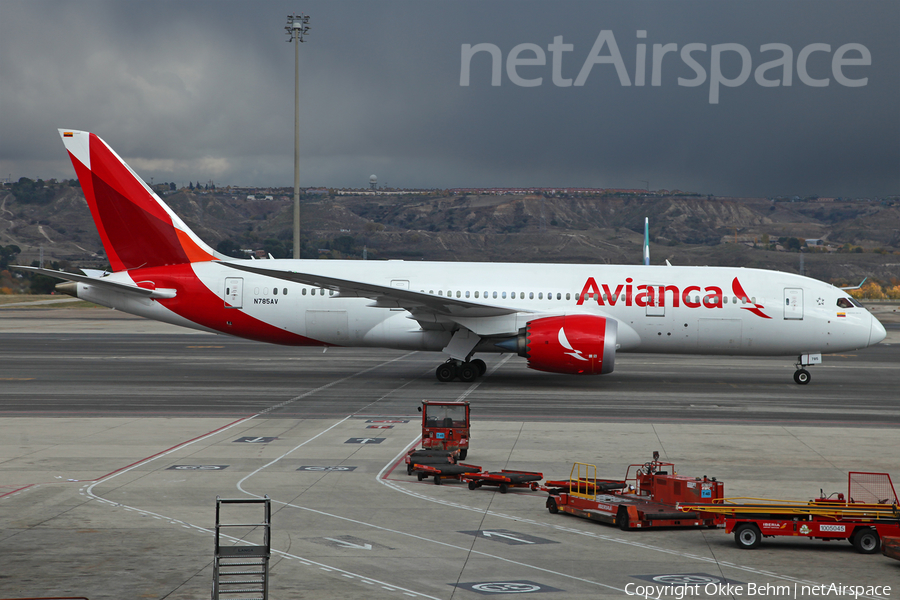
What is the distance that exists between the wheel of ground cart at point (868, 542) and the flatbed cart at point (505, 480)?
526 centimetres

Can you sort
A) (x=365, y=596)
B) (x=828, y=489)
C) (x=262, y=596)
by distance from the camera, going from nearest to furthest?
(x=262, y=596)
(x=365, y=596)
(x=828, y=489)

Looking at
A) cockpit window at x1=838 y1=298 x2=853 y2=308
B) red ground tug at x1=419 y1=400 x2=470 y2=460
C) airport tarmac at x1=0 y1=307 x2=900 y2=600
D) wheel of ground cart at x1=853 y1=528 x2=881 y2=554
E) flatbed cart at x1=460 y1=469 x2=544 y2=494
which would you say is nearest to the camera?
airport tarmac at x1=0 y1=307 x2=900 y2=600

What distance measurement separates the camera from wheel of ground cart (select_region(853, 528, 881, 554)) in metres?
11.0

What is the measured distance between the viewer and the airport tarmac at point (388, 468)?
9.91 m

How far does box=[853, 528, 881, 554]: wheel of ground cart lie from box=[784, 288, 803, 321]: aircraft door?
1918 centimetres

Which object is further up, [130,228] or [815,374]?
[130,228]

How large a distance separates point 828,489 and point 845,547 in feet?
10.4

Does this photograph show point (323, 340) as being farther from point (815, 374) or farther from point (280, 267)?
point (815, 374)

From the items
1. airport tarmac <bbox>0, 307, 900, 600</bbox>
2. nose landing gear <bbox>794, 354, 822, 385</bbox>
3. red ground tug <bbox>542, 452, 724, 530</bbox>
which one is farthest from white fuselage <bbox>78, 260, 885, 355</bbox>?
red ground tug <bbox>542, 452, 724, 530</bbox>

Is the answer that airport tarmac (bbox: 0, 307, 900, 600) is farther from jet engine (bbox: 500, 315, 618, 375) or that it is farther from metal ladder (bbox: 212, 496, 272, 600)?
jet engine (bbox: 500, 315, 618, 375)

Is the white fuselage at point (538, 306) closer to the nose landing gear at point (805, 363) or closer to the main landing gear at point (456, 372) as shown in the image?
the nose landing gear at point (805, 363)

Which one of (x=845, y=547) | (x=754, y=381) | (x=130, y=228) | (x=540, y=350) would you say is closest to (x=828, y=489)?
(x=845, y=547)

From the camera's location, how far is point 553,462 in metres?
16.5

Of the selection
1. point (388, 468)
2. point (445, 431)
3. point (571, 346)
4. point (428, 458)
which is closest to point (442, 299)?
point (571, 346)
